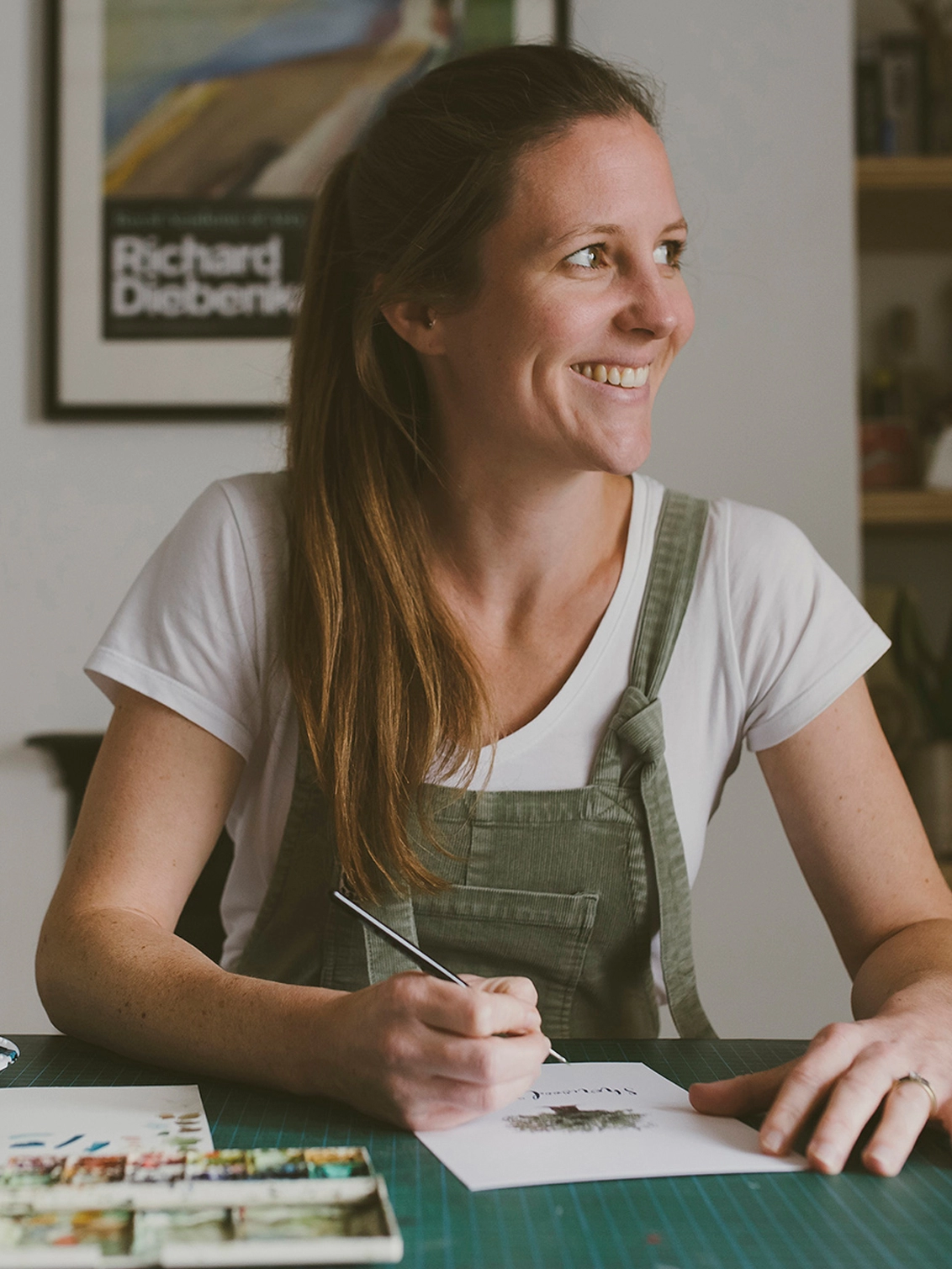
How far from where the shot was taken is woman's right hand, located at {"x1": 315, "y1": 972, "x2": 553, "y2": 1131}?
28.8 inches

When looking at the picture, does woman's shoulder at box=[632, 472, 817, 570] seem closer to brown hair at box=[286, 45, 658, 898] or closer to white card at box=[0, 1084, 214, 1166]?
brown hair at box=[286, 45, 658, 898]

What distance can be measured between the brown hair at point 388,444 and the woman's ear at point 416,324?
0.02 meters

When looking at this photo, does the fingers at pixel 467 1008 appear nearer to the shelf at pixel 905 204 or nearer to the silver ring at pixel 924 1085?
the silver ring at pixel 924 1085

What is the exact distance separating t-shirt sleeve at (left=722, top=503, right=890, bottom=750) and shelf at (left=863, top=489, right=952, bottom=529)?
880 mm

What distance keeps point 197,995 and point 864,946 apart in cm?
57

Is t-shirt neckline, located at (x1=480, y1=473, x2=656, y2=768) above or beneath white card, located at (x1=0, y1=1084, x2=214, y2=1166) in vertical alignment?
above

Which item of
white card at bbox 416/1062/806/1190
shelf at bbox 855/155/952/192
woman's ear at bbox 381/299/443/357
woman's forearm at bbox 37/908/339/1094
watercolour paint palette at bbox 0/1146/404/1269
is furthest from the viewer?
shelf at bbox 855/155/952/192

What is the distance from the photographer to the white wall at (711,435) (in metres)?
1.93

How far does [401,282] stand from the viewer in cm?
120

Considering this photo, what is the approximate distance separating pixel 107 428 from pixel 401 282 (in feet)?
2.91

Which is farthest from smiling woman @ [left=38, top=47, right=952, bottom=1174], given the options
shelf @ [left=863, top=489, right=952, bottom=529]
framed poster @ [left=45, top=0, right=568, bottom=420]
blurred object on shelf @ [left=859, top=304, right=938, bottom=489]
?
blurred object on shelf @ [left=859, top=304, right=938, bottom=489]

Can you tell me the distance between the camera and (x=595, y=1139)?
0.73 m

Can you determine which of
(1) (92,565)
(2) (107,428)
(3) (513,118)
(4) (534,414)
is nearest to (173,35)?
(2) (107,428)

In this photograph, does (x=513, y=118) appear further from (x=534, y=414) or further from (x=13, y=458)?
(x=13, y=458)
